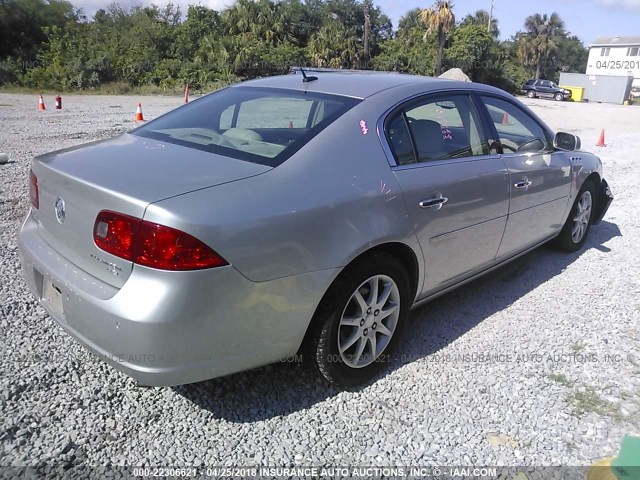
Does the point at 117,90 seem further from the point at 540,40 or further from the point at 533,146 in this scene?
the point at 540,40

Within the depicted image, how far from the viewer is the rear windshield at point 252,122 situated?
2.69m

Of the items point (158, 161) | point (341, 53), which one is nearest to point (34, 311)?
point (158, 161)

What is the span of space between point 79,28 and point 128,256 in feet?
134

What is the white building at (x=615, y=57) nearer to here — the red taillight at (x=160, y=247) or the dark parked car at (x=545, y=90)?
the dark parked car at (x=545, y=90)

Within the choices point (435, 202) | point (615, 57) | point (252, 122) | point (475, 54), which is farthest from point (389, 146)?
point (615, 57)

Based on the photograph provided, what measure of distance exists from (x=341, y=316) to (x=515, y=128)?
2.46 metres

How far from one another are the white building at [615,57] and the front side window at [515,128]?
8587 centimetres

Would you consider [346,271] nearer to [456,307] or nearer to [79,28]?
[456,307]

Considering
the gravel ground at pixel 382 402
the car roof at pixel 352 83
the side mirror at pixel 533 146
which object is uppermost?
the car roof at pixel 352 83

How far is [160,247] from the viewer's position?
2068mm

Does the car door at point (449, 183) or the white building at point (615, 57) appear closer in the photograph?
the car door at point (449, 183)

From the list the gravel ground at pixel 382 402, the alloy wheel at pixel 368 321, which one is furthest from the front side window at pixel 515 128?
the alloy wheel at pixel 368 321

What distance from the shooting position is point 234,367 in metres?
2.34

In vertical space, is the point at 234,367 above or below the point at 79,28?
below
